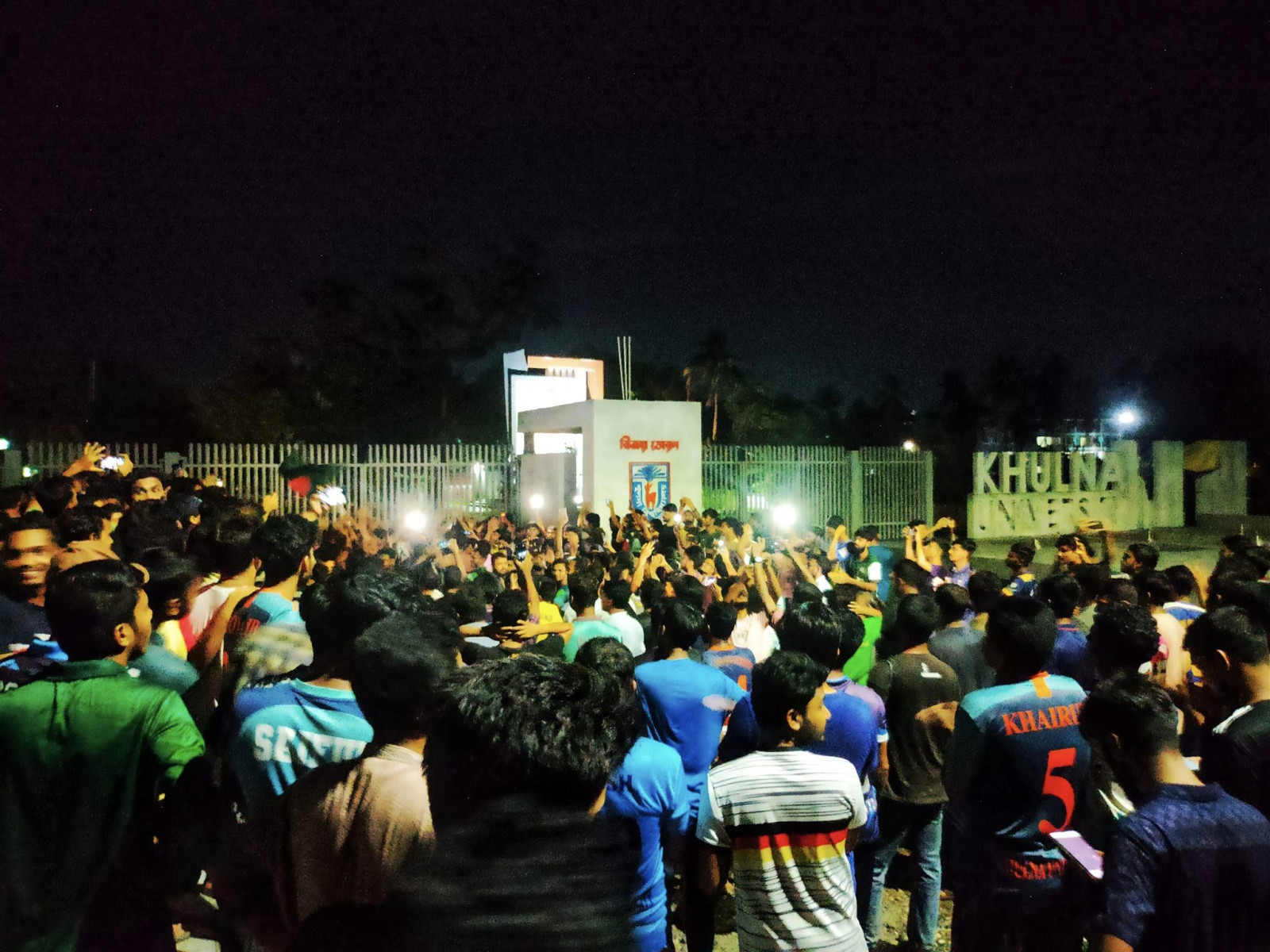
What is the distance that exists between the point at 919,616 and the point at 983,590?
1.30 metres

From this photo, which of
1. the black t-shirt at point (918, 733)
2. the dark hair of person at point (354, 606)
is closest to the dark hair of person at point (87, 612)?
the dark hair of person at point (354, 606)

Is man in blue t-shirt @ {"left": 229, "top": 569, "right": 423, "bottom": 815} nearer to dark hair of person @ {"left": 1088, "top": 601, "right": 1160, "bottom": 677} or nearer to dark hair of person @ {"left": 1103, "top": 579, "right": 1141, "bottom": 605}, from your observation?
dark hair of person @ {"left": 1088, "top": 601, "right": 1160, "bottom": 677}

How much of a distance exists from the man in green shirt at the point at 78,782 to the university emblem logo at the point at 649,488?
15.3 m

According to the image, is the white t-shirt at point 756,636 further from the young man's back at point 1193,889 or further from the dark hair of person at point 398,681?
the dark hair of person at point 398,681

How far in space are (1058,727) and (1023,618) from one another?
0.43 meters

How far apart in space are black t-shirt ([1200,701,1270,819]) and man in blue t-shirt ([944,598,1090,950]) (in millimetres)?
450

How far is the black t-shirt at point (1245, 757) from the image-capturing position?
2.92 meters

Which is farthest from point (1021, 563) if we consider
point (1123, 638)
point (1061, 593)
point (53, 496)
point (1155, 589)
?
point (53, 496)

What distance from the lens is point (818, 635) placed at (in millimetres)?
3814

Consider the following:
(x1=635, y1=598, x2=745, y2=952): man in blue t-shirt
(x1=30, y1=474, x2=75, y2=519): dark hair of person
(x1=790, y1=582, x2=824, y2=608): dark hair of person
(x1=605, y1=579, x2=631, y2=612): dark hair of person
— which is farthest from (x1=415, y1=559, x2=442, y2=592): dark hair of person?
(x1=30, y1=474, x2=75, y2=519): dark hair of person

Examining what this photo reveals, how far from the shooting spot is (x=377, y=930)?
1705mm

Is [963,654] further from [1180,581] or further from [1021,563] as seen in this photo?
[1021,563]

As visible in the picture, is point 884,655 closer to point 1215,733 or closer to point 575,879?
point 1215,733

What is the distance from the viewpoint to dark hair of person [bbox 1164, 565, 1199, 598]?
18.2ft
